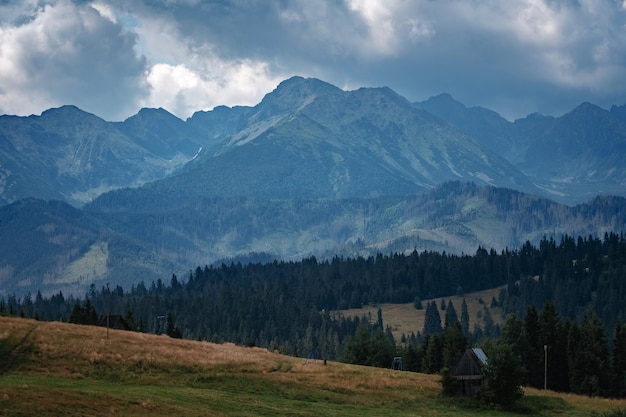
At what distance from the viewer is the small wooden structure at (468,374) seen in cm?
10500

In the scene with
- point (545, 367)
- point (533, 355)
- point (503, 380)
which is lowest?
point (503, 380)

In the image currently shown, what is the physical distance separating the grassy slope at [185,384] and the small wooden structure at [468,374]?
3.08m

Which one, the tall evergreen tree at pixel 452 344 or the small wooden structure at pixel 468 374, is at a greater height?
the tall evergreen tree at pixel 452 344

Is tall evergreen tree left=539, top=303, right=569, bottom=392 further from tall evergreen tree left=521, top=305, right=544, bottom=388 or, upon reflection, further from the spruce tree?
the spruce tree

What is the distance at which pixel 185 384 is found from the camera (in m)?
91.6

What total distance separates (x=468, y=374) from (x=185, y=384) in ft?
112

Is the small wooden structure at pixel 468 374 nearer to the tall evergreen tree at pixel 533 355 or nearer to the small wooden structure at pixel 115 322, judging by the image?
the tall evergreen tree at pixel 533 355

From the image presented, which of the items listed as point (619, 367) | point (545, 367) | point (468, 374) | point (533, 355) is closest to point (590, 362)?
point (619, 367)

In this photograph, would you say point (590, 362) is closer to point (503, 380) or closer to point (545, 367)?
point (545, 367)

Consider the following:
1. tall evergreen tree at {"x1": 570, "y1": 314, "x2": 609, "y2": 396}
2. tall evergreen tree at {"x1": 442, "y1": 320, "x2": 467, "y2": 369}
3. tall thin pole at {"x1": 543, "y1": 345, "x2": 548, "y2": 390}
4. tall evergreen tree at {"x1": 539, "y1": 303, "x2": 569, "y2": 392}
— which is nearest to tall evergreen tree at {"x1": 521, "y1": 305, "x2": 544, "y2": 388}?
tall thin pole at {"x1": 543, "y1": 345, "x2": 548, "y2": 390}

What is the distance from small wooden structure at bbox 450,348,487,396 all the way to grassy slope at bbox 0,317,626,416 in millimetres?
3085

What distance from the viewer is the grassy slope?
72.8 m

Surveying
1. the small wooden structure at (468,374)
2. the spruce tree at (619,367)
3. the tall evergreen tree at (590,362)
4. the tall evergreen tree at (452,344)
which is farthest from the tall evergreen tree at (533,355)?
the small wooden structure at (468,374)

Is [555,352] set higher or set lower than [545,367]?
higher
